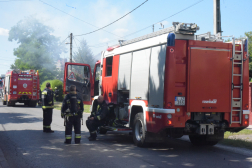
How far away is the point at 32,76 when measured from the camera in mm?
26109

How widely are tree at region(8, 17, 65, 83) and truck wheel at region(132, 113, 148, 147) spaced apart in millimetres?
50405

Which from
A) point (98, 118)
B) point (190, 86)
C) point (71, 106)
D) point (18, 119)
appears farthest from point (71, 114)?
point (18, 119)

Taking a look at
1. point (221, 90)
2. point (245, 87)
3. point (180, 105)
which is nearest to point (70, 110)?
point (180, 105)

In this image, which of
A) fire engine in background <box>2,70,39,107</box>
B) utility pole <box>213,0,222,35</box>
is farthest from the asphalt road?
fire engine in background <box>2,70,39,107</box>

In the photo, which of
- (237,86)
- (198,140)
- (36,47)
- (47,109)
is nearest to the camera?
(237,86)

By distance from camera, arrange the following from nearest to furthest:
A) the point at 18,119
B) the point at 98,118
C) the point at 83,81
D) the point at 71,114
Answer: the point at 71,114, the point at 98,118, the point at 83,81, the point at 18,119

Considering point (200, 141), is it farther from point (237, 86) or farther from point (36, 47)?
point (36, 47)

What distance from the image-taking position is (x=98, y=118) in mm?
9172

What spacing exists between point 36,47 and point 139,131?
5476 centimetres

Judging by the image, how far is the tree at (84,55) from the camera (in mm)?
60362

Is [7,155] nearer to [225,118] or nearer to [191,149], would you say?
[191,149]

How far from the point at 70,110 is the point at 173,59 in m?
3.29

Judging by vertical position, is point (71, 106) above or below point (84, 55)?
below

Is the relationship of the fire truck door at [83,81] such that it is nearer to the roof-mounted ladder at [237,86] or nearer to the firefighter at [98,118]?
the firefighter at [98,118]
